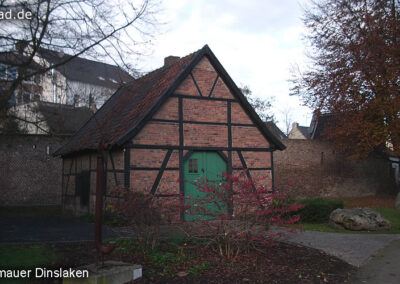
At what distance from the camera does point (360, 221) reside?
35.3ft

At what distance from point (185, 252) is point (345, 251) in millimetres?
3177

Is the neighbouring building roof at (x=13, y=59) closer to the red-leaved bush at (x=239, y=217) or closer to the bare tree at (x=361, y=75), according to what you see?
the red-leaved bush at (x=239, y=217)

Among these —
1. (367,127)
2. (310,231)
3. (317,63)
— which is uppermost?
(317,63)

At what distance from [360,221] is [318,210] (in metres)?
1.99

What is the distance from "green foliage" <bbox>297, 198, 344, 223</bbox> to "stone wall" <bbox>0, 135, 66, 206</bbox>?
13809mm

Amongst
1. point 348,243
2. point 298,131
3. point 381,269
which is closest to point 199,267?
point 381,269

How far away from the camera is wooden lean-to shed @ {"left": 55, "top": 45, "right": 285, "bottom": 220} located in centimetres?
1209

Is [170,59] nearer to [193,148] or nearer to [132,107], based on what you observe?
[132,107]

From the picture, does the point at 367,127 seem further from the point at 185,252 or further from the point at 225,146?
the point at 185,252

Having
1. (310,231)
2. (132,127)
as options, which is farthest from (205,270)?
(132,127)

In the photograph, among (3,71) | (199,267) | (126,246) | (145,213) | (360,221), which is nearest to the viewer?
(199,267)

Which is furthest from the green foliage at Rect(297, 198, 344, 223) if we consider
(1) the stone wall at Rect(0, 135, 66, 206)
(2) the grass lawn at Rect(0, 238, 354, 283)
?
(1) the stone wall at Rect(0, 135, 66, 206)

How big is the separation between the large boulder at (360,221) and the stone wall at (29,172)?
50.1 feet

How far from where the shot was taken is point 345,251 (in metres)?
7.81
